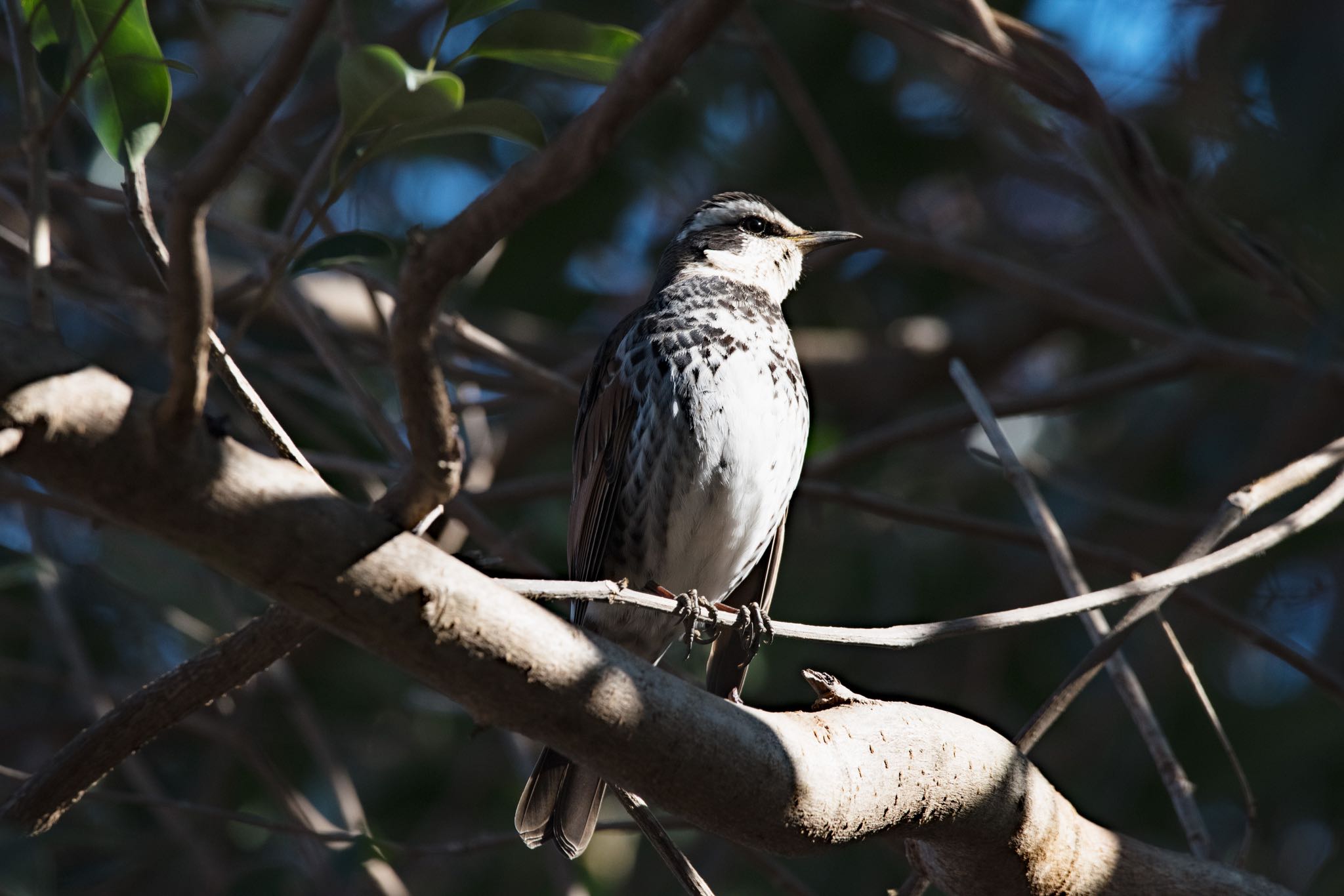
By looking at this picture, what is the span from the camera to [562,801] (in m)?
3.18

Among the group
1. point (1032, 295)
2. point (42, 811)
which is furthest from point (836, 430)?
point (42, 811)

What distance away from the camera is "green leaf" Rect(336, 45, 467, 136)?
1704 mm

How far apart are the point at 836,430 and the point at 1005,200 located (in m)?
3.01

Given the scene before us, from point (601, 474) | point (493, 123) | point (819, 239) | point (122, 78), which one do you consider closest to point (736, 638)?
point (601, 474)

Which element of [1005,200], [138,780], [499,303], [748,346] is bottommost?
[138,780]

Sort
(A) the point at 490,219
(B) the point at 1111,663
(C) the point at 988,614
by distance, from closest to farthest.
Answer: (A) the point at 490,219, (C) the point at 988,614, (B) the point at 1111,663

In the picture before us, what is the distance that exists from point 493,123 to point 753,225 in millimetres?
2793

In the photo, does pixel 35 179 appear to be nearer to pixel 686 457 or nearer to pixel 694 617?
pixel 694 617

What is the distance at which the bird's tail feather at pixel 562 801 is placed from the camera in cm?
315

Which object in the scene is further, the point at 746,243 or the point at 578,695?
the point at 746,243

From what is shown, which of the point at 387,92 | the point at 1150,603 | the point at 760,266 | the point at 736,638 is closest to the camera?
the point at 387,92

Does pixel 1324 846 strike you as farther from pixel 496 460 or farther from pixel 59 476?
pixel 59 476

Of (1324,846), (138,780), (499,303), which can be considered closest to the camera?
(138,780)

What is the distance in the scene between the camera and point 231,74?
176 inches
